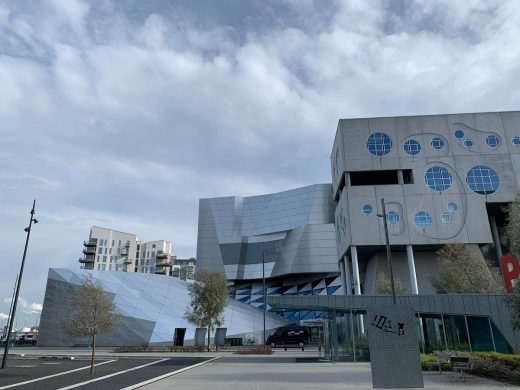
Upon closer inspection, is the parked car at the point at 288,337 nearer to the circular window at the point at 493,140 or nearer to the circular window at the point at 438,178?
the circular window at the point at 438,178

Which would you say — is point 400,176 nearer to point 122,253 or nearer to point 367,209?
point 367,209

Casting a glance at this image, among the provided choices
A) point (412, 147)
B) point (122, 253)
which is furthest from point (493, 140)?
point (122, 253)

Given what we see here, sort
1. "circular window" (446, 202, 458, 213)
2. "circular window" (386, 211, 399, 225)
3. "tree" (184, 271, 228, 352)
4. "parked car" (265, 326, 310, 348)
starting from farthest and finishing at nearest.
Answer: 1. "parked car" (265, 326, 310, 348)
2. "circular window" (386, 211, 399, 225)
3. "circular window" (446, 202, 458, 213)
4. "tree" (184, 271, 228, 352)

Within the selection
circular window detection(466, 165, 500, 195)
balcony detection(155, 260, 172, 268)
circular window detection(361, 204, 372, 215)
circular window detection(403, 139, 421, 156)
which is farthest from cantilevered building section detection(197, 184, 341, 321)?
balcony detection(155, 260, 172, 268)

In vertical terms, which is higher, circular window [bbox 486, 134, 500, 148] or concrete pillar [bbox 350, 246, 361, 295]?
circular window [bbox 486, 134, 500, 148]

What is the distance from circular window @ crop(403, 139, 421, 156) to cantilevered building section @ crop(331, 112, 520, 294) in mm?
126

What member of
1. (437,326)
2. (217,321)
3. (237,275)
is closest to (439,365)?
(437,326)

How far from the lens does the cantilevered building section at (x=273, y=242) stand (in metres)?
81.1

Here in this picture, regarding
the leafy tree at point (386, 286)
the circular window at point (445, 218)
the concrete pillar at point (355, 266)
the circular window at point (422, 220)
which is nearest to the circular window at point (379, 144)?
the circular window at point (422, 220)

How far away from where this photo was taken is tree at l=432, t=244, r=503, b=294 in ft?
112

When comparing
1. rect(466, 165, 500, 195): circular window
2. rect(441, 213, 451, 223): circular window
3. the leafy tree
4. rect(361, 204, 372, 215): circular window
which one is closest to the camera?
the leafy tree

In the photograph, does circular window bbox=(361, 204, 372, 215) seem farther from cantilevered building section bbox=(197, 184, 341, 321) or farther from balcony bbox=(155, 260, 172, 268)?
balcony bbox=(155, 260, 172, 268)

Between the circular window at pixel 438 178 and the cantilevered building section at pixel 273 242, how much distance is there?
33.6 m

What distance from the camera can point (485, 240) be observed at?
46812mm
